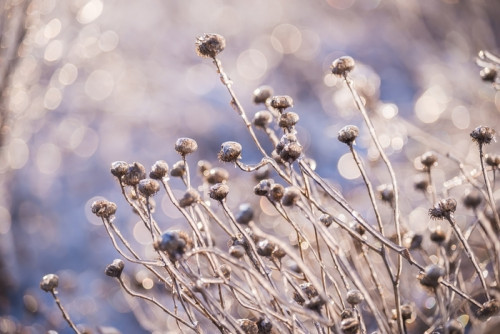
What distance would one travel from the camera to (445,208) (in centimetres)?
77

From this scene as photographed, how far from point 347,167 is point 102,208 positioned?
2981 millimetres

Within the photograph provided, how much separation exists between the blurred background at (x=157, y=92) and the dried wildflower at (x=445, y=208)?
1.03m

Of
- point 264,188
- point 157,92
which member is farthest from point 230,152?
point 157,92

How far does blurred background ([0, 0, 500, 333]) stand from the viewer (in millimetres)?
2416

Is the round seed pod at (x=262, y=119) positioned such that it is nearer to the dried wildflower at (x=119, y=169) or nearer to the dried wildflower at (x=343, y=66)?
the dried wildflower at (x=343, y=66)

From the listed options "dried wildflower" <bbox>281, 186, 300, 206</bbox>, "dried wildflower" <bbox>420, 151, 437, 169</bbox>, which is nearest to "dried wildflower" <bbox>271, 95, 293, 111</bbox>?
"dried wildflower" <bbox>281, 186, 300, 206</bbox>

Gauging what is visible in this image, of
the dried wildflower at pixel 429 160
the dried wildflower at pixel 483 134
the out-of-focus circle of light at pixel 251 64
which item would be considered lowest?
the dried wildflower at pixel 429 160

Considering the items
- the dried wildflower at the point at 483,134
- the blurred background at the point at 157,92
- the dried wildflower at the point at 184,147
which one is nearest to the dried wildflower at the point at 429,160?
the dried wildflower at the point at 483,134

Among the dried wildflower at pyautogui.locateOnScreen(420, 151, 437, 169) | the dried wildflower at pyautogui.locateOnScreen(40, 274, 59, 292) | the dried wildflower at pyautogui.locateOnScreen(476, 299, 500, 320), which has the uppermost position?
the dried wildflower at pyautogui.locateOnScreen(40, 274, 59, 292)

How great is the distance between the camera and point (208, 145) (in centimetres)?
420

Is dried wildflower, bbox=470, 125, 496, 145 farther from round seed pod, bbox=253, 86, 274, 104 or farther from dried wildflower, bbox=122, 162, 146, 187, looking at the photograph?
dried wildflower, bbox=122, 162, 146, 187

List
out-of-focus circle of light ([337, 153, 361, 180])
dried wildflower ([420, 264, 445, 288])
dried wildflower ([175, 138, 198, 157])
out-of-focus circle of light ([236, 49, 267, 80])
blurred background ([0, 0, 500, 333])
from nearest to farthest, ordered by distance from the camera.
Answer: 1. dried wildflower ([420, 264, 445, 288])
2. dried wildflower ([175, 138, 198, 157])
3. blurred background ([0, 0, 500, 333])
4. out-of-focus circle of light ([337, 153, 361, 180])
5. out-of-focus circle of light ([236, 49, 267, 80])

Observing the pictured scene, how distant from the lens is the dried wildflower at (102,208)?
0.83m

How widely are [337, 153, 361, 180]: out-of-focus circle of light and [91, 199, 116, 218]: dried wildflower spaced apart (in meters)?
2.79
